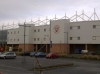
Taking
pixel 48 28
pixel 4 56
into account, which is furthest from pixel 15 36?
pixel 4 56

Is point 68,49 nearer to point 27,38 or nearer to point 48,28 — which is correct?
point 48,28

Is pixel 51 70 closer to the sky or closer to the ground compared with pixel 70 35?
closer to the ground

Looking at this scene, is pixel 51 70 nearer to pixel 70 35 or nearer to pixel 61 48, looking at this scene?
pixel 61 48

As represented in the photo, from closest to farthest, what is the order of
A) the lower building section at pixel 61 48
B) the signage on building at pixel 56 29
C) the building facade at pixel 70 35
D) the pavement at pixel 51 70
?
the pavement at pixel 51 70, the building facade at pixel 70 35, the lower building section at pixel 61 48, the signage on building at pixel 56 29

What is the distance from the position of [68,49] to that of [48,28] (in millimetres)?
12781

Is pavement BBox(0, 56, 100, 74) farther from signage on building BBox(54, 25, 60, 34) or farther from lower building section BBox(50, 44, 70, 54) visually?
signage on building BBox(54, 25, 60, 34)

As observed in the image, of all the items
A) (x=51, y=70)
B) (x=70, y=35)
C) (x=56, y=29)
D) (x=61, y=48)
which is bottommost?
(x=51, y=70)

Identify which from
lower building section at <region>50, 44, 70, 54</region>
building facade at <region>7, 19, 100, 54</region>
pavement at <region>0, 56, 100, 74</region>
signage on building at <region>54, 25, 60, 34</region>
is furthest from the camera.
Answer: signage on building at <region>54, 25, 60, 34</region>

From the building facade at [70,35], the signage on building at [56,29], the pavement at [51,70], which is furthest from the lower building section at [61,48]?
the pavement at [51,70]

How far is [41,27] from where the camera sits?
83.8 metres

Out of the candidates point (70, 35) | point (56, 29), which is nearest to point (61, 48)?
point (70, 35)

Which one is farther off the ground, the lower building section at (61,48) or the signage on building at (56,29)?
the signage on building at (56,29)

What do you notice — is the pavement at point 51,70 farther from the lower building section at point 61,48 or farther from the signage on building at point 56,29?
the signage on building at point 56,29

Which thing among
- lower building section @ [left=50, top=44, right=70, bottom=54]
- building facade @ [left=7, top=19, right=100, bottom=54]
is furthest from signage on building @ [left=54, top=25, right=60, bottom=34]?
lower building section @ [left=50, top=44, right=70, bottom=54]
